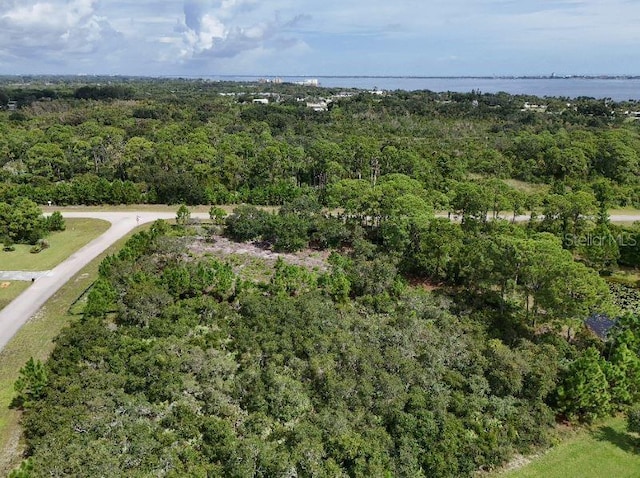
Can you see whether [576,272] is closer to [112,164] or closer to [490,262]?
[490,262]

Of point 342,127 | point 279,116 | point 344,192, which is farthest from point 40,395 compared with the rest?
point 279,116

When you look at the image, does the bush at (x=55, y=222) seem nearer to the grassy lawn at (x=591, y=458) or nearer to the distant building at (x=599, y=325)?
the grassy lawn at (x=591, y=458)

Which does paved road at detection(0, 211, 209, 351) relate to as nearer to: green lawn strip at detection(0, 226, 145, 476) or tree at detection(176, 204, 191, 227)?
green lawn strip at detection(0, 226, 145, 476)

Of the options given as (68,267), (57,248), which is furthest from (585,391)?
(57,248)

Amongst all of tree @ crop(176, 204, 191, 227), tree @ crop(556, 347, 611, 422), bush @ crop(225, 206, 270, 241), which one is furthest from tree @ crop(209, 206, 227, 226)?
tree @ crop(556, 347, 611, 422)

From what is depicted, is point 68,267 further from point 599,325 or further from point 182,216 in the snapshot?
point 599,325

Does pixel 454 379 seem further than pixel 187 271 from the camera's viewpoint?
No
